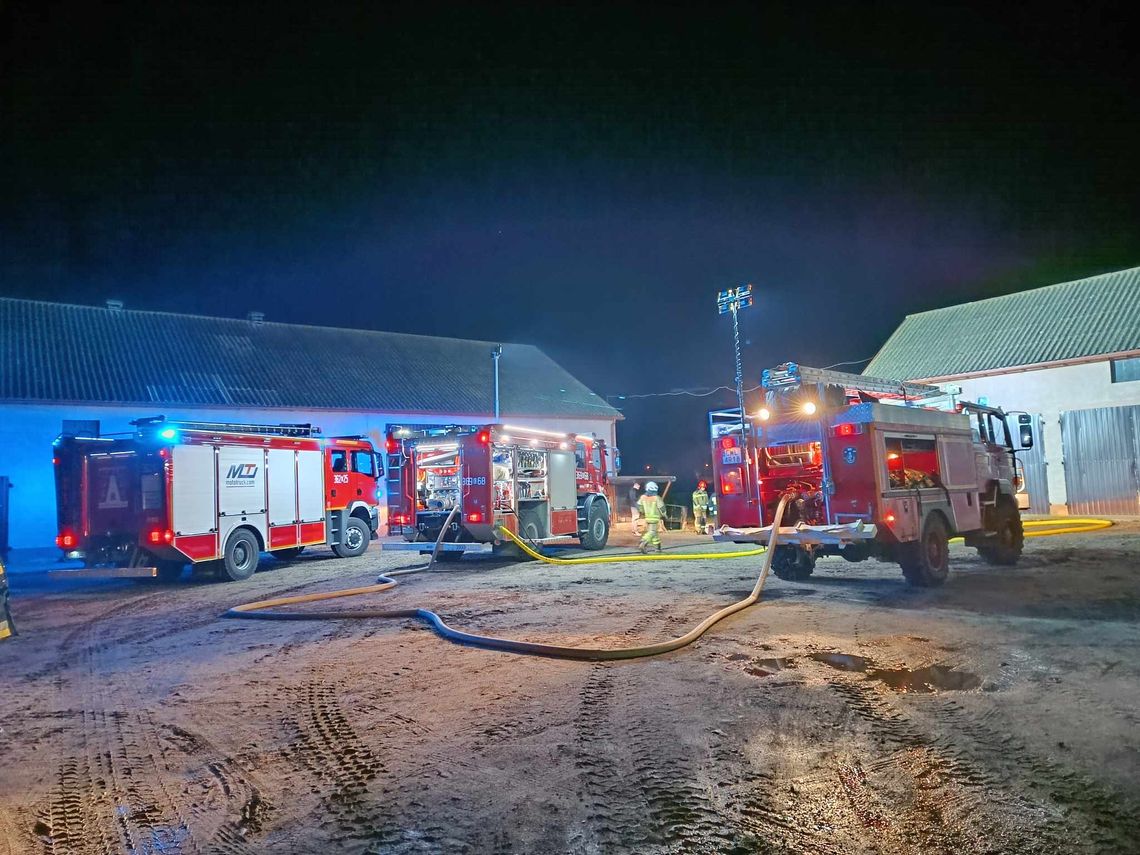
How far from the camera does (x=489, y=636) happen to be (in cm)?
746

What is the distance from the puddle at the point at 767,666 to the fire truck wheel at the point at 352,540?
42.2ft

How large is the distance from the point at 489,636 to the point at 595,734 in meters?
3.00

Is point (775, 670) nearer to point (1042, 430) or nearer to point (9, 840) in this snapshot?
point (9, 840)

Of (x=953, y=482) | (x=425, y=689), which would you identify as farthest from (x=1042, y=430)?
(x=425, y=689)

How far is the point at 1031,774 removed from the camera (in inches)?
152

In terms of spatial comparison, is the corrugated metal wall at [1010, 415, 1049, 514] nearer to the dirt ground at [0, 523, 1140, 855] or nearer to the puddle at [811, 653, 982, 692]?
the dirt ground at [0, 523, 1140, 855]

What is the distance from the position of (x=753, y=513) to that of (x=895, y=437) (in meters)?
2.28

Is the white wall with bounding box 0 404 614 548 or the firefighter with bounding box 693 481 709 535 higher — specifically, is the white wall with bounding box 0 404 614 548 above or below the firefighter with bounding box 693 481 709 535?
above

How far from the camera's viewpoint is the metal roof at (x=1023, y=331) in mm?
22797

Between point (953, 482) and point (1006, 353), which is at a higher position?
point (1006, 353)

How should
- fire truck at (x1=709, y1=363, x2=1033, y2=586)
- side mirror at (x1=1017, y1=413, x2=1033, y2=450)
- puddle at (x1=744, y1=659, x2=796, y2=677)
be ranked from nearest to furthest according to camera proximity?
1. puddle at (x1=744, y1=659, x2=796, y2=677)
2. fire truck at (x1=709, y1=363, x2=1033, y2=586)
3. side mirror at (x1=1017, y1=413, x2=1033, y2=450)

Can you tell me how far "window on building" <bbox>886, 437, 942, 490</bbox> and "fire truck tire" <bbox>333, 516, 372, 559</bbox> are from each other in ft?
39.9

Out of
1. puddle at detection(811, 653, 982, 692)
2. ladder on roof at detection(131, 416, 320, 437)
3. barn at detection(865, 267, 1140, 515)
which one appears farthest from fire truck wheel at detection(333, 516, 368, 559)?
barn at detection(865, 267, 1140, 515)

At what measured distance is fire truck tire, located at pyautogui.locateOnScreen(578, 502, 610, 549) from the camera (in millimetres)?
17125
